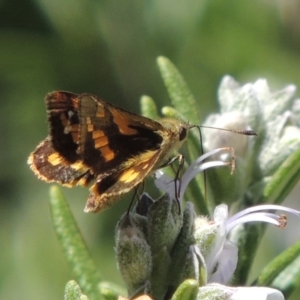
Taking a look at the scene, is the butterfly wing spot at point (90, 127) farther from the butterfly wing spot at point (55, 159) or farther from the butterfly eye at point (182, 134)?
the butterfly eye at point (182, 134)

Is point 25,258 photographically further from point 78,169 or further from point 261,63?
point 78,169

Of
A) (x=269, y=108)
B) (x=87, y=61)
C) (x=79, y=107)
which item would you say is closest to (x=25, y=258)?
(x=87, y=61)

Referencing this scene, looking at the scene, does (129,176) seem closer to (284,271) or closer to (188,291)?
(188,291)

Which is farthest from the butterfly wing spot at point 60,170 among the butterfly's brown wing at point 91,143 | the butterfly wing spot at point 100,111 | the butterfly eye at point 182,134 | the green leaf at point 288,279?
the green leaf at point 288,279

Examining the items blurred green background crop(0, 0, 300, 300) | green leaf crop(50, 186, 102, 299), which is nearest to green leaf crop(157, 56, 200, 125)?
green leaf crop(50, 186, 102, 299)

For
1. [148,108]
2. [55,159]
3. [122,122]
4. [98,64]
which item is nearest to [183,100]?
[148,108]

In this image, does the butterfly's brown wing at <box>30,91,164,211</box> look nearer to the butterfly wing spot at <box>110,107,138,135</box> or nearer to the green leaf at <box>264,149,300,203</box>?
the butterfly wing spot at <box>110,107,138,135</box>
